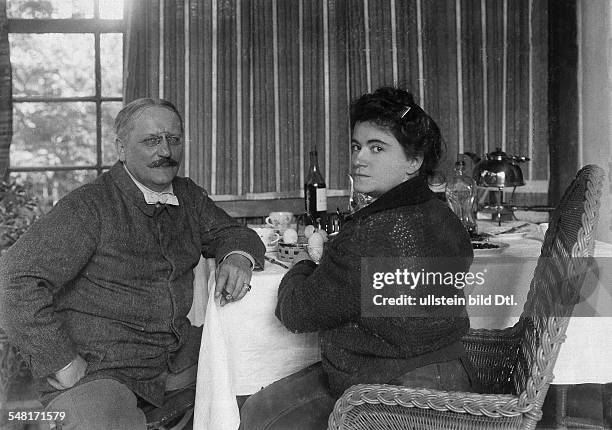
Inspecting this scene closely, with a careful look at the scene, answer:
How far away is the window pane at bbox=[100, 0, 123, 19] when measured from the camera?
334 cm

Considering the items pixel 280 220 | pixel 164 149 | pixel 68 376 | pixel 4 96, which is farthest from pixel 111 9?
pixel 68 376

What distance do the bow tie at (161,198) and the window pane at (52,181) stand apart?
194 centimetres

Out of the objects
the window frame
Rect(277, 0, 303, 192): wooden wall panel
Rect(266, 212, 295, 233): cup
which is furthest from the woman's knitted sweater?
the window frame

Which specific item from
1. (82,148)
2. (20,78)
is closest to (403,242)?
(82,148)

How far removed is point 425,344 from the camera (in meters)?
1.18

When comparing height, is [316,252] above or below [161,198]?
below

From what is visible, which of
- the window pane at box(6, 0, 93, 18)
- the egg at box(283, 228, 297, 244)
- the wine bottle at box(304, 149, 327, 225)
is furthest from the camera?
the window pane at box(6, 0, 93, 18)

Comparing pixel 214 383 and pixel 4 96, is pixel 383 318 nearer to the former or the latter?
pixel 214 383

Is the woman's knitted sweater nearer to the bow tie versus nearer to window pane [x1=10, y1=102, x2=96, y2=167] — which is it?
the bow tie

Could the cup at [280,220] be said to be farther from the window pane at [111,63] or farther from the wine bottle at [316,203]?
the window pane at [111,63]

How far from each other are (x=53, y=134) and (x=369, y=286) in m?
2.82

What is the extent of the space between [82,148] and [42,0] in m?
0.80

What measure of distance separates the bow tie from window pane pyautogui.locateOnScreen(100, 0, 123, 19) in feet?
6.71

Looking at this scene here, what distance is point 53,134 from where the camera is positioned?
344 cm
